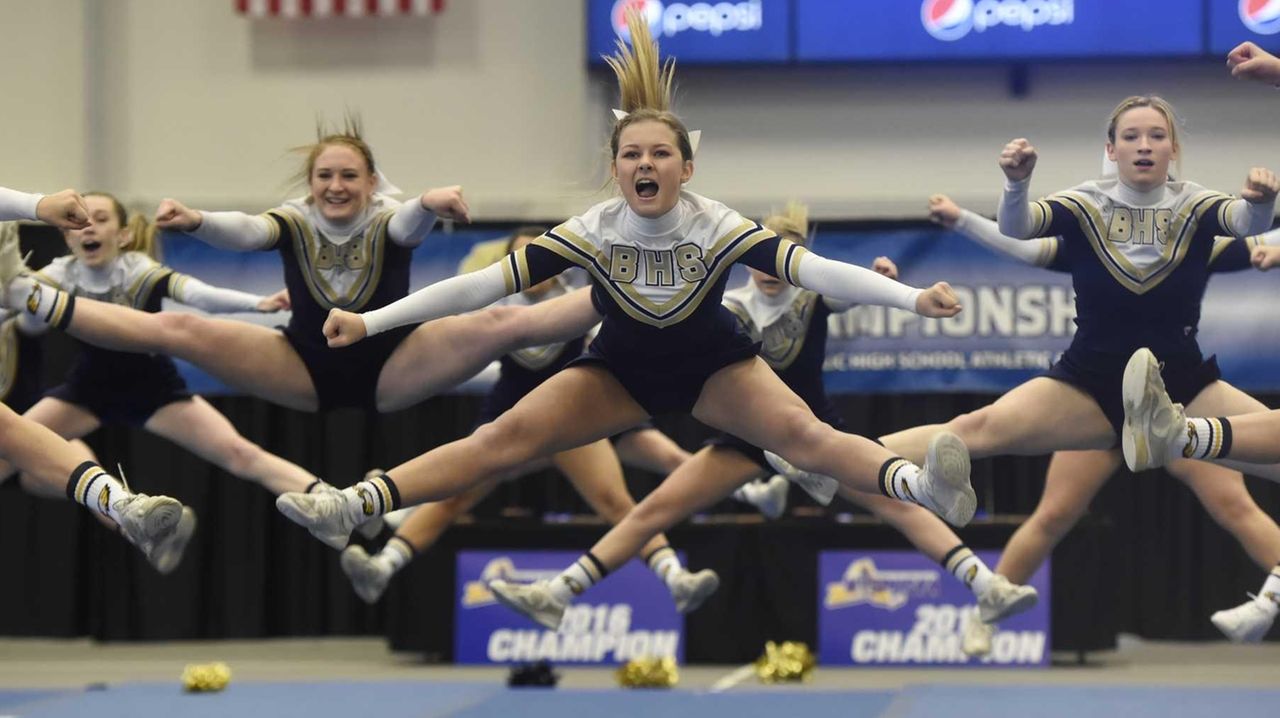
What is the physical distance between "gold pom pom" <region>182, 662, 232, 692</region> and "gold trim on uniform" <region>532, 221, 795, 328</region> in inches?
130

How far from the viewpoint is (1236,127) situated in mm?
9352

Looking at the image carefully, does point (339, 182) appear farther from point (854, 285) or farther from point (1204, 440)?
point (1204, 440)

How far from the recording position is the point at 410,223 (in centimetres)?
533

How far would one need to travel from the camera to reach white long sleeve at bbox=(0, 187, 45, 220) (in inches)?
189

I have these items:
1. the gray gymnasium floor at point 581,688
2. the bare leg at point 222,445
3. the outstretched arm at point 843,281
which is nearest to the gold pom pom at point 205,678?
the gray gymnasium floor at point 581,688

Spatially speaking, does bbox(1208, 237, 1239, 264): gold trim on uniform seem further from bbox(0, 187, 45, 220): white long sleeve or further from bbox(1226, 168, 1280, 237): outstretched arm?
bbox(0, 187, 45, 220): white long sleeve

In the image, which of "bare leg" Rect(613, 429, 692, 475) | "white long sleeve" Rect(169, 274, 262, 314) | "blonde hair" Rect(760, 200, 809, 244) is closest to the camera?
"white long sleeve" Rect(169, 274, 262, 314)

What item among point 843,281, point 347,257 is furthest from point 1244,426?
point 347,257

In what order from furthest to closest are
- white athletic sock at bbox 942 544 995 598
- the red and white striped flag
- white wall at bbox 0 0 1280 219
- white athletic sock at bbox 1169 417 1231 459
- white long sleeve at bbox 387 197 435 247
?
the red and white striped flag
white wall at bbox 0 0 1280 219
white athletic sock at bbox 942 544 995 598
white long sleeve at bbox 387 197 435 247
white athletic sock at bbox 1169 417 1231 459

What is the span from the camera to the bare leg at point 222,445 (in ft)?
20.6

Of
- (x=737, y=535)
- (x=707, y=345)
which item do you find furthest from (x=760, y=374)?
(x=737, y=535)

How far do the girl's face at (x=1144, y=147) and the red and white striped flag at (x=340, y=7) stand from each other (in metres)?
5.51

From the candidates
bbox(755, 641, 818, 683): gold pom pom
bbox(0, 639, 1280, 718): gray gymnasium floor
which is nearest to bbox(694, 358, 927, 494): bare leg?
bbox(0, 639, 1280, 718): gray gymnasium floor

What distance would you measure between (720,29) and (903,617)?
3419mm
